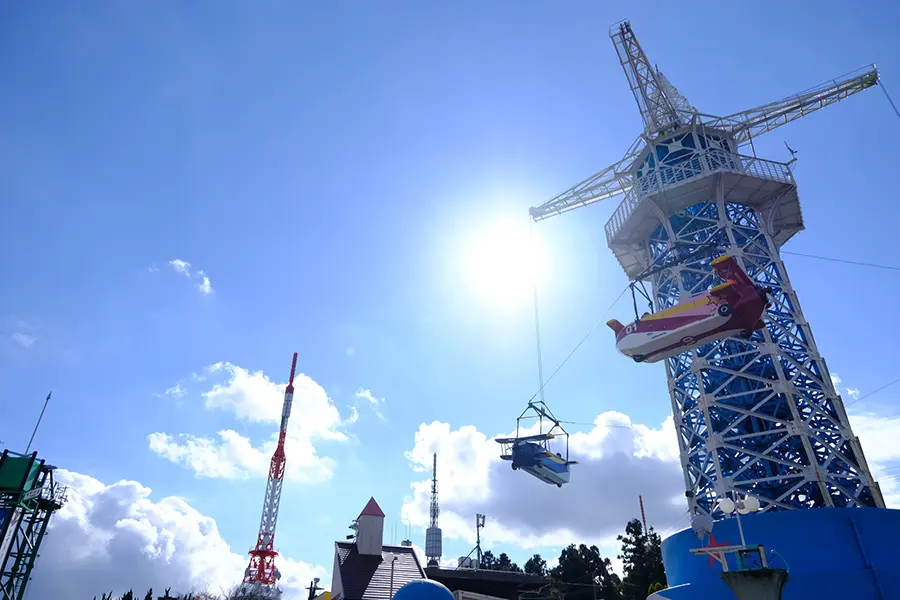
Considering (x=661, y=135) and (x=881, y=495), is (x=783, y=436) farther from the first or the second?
(x=661, y=135)

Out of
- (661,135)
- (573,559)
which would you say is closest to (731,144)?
(661,135)

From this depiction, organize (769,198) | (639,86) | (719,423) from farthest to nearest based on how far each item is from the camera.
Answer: (639,86)
(769,198)
(719,423)

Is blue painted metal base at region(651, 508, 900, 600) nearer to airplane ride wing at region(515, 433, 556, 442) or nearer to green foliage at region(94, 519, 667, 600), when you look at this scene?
airplane ride wing at region(515, 433, 556, 442)

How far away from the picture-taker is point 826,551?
1961cm

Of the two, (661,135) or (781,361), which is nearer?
(781,361)

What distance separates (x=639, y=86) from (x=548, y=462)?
2663cm

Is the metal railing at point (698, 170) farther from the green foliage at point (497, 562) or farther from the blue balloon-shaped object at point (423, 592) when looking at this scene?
the green foliage at point (497, 562)

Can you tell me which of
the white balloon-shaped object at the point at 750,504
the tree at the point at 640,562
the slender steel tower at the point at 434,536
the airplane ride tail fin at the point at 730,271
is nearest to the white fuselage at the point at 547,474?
the airplane ride tail fin at the point at 730,271

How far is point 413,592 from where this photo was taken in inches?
643

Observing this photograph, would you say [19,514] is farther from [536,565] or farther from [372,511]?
[536,565]

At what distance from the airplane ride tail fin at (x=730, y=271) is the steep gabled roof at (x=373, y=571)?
19659 mm

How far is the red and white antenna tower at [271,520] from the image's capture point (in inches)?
2315

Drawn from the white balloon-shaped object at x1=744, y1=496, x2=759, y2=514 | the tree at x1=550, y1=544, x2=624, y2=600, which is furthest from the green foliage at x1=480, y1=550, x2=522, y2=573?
the white balloon-shaped object at x1=744, y1=496, x2=759, y2=514

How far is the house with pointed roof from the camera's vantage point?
26.0 m
